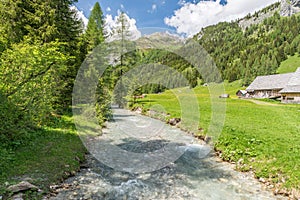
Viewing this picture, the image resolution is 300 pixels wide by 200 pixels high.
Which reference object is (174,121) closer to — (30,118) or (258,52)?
(30,118)

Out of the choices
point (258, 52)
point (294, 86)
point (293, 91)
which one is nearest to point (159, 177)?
point (293, 91)

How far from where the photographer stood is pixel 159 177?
29.6ft

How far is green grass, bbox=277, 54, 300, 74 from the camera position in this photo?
11488 cm

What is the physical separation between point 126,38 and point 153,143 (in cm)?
2299

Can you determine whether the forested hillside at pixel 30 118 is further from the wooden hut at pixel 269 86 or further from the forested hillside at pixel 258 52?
the forested hillside at pixel 258 52

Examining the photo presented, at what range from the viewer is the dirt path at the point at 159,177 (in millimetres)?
7457

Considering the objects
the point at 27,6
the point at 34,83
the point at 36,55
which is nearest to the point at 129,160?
the point at 34,83

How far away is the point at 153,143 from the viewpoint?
14.8m

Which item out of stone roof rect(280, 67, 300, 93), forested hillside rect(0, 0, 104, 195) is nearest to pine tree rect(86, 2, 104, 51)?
forested hillside rect(0, 0, 104, 195)

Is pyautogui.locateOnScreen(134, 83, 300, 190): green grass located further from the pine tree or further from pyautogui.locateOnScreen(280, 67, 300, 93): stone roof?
pyautogui.locateOnScreen(280, 67, 300, 93): stone roof

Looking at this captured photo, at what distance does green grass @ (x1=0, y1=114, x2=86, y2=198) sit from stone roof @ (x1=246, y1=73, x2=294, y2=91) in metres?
67.6

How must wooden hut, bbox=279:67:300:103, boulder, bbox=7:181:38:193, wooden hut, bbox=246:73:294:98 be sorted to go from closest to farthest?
1. boulder, bbox=7:181:38:193
2. wooden hut, bbox=279:67:300:103
3. wooden hut, bbox=246:73:294:98

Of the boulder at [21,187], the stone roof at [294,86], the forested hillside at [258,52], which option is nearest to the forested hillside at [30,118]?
the boulder at [21,187]

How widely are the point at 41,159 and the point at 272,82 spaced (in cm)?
7402
